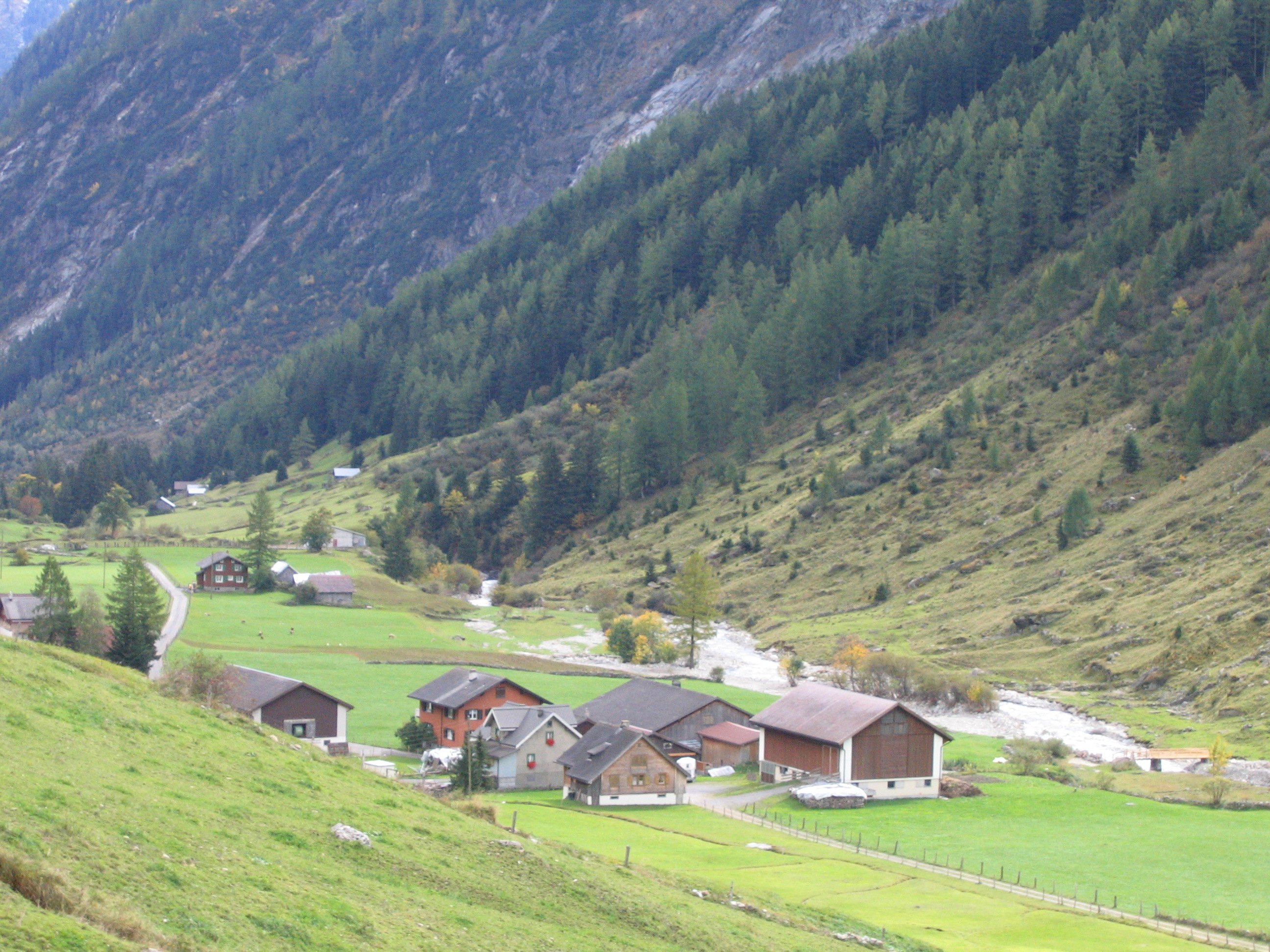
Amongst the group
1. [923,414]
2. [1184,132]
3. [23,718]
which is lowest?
[23,718]

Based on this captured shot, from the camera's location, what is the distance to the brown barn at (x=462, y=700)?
7388 cm

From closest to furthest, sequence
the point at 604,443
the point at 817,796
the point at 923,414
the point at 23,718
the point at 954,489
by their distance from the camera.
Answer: the point at 23,718
the point at 817,796
the point at 954,489
the point at 923,414
the point at 604,443

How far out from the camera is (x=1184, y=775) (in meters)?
65.1

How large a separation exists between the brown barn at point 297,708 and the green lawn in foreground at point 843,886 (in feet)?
55.8

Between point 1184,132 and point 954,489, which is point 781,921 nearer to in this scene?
point 954,489

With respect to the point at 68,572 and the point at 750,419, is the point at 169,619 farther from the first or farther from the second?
the point at 750,419

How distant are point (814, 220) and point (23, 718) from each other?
181 meters

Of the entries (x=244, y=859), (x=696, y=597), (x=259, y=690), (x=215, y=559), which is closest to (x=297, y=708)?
(x=259, y=690)

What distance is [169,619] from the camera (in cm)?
10531

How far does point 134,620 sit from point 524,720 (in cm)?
2386

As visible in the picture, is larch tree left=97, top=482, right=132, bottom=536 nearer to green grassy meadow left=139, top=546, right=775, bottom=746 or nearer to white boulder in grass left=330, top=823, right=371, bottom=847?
green grassy meadow left=139, top=546, right=775, bottom=746

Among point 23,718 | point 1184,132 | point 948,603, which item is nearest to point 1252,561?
point 948,603

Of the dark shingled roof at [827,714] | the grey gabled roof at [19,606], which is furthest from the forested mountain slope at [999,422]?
the grey gabled roof at [19,606]

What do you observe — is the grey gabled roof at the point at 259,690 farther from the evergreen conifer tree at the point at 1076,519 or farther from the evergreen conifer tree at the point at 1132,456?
the evergreen conifer tree at the point at 1132,456
